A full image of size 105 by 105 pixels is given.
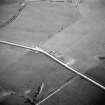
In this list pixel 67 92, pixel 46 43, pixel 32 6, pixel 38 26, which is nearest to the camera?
pixel 67 92

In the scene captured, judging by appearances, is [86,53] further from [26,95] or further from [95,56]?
[26,95]

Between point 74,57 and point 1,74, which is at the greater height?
point 74,57

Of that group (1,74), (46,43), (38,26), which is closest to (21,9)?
(38,26)

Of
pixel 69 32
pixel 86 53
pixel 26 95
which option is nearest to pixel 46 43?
pixel 69 32

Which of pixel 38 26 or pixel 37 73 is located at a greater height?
pixel 38 26

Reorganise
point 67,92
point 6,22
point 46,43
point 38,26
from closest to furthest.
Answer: point 67,92, point 46,43, point 38,26, point 6,22

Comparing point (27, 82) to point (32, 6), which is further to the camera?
point (32, 6)

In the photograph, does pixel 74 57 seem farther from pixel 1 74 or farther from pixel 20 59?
pixel 1 74

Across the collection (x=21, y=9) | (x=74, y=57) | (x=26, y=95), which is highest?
(x=21, y=9)

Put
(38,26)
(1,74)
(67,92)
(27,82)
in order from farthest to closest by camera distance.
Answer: (38,26) < (1,74) < (27,82) < (67,92)

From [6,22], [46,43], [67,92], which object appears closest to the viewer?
[67,92]
